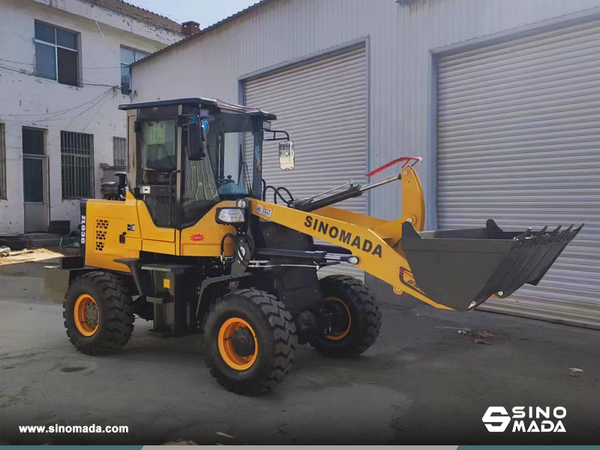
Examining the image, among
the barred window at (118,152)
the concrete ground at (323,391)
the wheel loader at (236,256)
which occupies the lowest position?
the concrete ground at (323,391)

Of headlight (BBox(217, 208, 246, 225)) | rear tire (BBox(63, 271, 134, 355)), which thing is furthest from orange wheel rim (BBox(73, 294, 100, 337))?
headlight (BBox(217, 208, 246, 225))

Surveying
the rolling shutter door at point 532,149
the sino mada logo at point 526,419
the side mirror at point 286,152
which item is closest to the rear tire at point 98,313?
the side mirror at point 286,152

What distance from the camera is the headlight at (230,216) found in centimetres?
552

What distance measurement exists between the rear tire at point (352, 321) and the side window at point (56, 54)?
16.4 m

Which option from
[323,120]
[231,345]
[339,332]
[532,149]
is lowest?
[339,332]

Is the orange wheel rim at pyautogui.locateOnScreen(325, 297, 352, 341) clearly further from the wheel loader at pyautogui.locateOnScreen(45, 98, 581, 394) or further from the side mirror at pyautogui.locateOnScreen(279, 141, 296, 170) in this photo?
the side mirror at pyautogui.locateOnScreen(279, 141, 296, 170)

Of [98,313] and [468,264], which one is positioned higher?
[468,264]

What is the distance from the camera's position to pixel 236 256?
561 cm

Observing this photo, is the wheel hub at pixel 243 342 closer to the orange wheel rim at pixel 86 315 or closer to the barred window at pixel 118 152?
the orange wheel rim at pixel 86 315

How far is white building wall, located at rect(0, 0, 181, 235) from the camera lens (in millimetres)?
17344

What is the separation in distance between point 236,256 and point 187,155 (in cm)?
118

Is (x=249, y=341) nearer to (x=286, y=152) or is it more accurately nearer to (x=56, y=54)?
(x=286, y=152)

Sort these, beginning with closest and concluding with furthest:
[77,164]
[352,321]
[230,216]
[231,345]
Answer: [231,345]
[230,216]
[352,321]
[77,164]

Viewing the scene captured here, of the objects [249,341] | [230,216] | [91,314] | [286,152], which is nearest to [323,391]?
[249,341]
